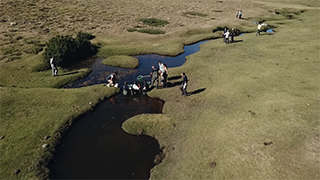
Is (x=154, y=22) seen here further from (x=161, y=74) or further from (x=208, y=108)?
(x=208, y=108)

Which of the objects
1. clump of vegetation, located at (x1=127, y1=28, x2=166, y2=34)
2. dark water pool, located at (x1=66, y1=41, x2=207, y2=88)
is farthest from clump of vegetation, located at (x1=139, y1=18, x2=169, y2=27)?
dark water pool, located at (x1=66, y1=41, x2=207, y2=88)

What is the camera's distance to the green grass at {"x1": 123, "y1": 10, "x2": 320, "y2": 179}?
49.4 ft

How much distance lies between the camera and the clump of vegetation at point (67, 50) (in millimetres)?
35938

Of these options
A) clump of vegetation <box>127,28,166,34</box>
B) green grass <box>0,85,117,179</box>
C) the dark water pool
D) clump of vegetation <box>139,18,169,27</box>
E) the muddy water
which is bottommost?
the muddy water

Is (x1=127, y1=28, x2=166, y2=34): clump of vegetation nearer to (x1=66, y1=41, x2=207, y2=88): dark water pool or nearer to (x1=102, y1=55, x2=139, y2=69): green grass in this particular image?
(x1=66, y1=41, x2=207, y2=88): dark water pool

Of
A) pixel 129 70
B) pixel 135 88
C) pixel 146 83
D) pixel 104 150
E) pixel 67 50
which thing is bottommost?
pixel 104 150

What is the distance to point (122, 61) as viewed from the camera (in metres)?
37.0

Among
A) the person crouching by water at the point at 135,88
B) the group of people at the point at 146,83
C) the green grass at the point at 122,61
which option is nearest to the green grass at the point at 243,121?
the group of people at the point at 146,83

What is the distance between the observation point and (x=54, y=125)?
20.3 metres

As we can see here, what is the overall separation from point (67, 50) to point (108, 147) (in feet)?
82.4

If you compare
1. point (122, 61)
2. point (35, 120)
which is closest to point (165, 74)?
point (122, 61)

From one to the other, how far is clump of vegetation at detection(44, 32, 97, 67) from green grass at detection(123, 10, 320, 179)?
702 inches

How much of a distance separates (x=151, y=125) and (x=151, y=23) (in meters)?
49.3

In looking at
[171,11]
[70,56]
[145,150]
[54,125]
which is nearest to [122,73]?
[70,56]
